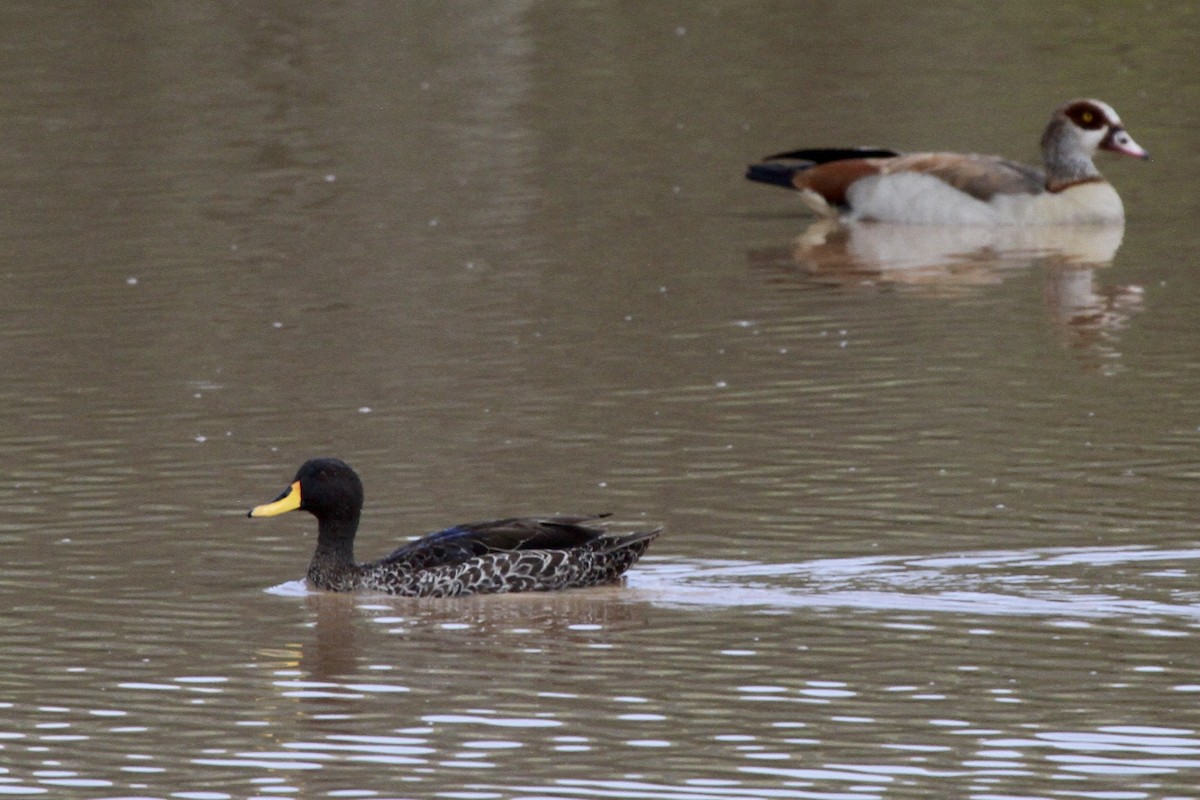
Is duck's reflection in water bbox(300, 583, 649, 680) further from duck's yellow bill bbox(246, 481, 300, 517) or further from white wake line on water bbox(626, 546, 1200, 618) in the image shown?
duck's yellow bill bbox(246, 481, 300, 517)

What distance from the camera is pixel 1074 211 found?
22.8 meters

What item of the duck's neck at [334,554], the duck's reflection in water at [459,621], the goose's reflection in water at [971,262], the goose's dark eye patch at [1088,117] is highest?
the goose's dark eye patch at [1088,117]

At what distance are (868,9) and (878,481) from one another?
23825 mm

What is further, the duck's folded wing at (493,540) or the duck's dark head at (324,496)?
the duck's dark head at (324,496)

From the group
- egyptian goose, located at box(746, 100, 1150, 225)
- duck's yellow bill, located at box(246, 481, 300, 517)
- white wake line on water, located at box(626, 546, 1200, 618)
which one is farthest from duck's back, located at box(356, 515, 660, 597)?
egyptian goose, located at box(746, 100, 1150, 225)

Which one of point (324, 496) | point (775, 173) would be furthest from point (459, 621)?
point (775, 173)

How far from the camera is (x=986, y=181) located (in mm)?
22984

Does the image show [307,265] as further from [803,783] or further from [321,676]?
[803,783]

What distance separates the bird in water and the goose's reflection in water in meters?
6.05

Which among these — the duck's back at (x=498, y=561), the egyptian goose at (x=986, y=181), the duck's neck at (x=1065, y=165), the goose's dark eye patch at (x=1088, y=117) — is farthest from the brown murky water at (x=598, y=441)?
the goose's dark eye patch at (x=1088, y=117)

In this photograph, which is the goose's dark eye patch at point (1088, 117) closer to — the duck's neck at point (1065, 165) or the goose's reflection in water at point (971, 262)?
the duck's neck at point (1065, 165)

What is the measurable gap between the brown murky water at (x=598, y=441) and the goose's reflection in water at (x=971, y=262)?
87 millimetres

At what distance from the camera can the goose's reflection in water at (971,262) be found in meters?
18.7

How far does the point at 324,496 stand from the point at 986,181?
38.4 feet
